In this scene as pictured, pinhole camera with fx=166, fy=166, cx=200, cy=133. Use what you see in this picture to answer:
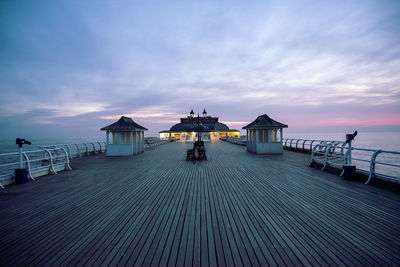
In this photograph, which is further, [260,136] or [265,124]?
[260,136]

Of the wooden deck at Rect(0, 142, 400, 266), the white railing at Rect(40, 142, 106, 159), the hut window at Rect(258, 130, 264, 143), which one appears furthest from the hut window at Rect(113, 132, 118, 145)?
the hut window at Rect(258, 130, 264, 143)

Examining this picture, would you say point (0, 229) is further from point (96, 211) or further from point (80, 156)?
point (80, 156)

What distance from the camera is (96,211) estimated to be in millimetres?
3697

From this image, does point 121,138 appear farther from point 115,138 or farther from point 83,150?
point 83,150

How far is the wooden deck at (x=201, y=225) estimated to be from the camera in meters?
2.31

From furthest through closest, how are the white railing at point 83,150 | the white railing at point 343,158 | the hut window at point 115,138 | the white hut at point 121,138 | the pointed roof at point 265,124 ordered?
the hut window at point 115,138 → the white hut at point 121,138 → the pointed roof at point 265,124 → the white railing at point 83,150 → the white railing at point 343,158

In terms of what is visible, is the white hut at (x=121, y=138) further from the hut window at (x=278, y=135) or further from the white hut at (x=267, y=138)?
the hut window at (x=278, y=135)

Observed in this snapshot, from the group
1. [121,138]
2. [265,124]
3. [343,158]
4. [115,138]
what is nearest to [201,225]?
[343,158]

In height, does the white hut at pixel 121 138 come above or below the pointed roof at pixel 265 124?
below

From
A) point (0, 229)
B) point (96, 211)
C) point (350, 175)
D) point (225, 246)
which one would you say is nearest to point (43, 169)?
point (0, 229)

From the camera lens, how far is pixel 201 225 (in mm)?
3072

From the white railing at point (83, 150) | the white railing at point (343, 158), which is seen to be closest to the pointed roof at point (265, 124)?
the white railing at point (343, 158)

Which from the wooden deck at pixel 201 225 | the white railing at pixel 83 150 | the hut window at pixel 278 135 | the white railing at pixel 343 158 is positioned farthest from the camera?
the hut window at pixel 278 135

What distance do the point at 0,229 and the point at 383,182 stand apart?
927cm
